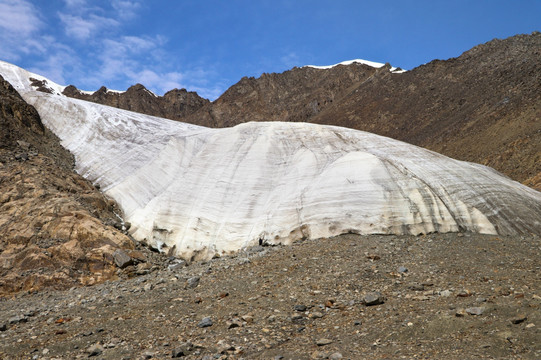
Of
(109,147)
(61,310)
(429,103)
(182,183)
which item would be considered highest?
(429,103)

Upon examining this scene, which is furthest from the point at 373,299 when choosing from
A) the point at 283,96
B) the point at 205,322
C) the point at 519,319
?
the point at 283,96

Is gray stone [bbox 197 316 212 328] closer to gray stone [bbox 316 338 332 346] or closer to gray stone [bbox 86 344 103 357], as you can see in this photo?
gray stone [bbox 86 344 103 357]

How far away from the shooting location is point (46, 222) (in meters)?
9.63

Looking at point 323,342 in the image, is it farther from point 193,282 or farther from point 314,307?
point 193,282

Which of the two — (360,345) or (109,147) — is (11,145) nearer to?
(109,147)

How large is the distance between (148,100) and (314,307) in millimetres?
96443

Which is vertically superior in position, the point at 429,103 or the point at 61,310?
the point at 429,103

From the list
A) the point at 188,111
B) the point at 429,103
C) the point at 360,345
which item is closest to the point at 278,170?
the point at 360,345

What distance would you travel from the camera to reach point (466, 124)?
45469 millimetres

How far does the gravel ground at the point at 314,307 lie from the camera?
493 centimetres

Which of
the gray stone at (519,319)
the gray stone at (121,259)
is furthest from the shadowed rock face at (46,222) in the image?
the gray stone at (519,319)

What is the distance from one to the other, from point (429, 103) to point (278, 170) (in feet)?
168

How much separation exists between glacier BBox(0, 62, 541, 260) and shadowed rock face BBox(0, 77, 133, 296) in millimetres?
956

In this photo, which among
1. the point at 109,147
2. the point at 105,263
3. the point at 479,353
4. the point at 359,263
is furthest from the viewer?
the point at 109,147
